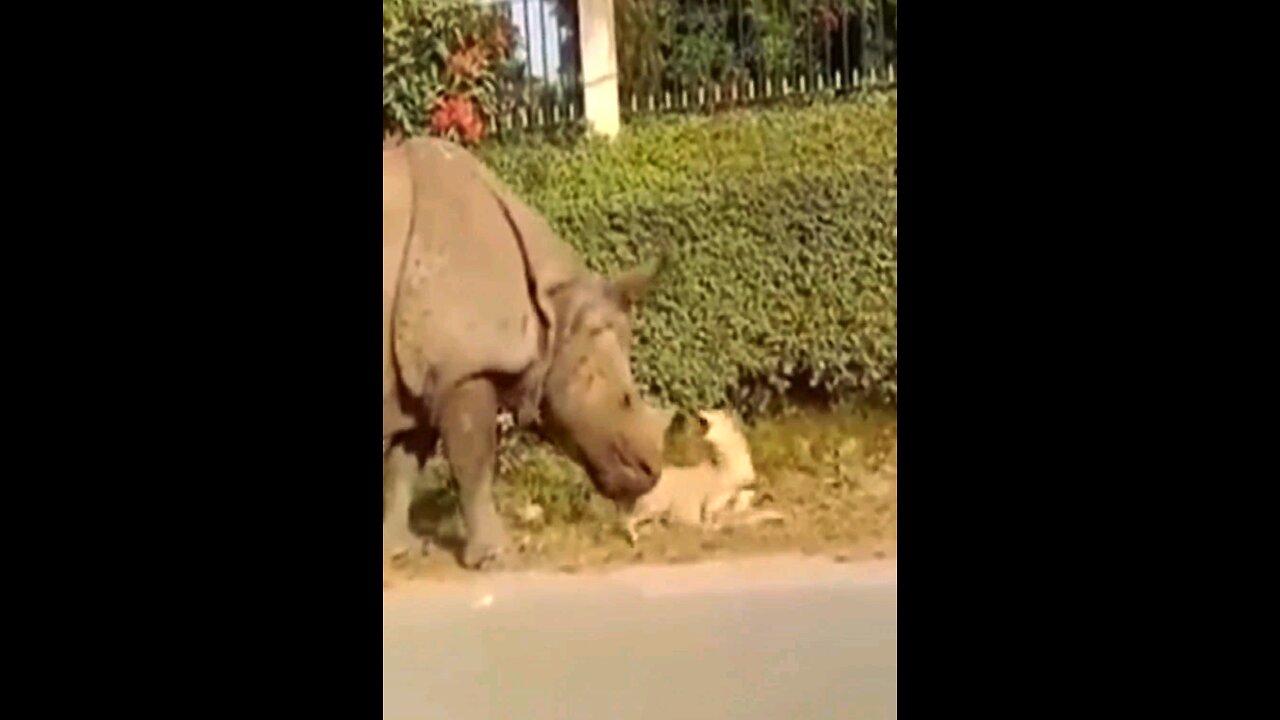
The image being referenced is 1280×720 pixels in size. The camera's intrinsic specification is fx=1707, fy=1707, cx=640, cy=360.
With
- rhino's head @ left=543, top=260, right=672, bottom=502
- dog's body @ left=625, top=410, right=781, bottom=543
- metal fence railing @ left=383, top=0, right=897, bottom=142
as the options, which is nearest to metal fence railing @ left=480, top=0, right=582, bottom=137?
metal fence railing @ left=383, top=0, right=897, bottom=142

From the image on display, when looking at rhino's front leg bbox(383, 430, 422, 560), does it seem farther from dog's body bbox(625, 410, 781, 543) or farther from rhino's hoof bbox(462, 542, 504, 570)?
dog's body bbox(625, 410, 781, 543)

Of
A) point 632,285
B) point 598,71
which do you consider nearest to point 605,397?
point 632,285

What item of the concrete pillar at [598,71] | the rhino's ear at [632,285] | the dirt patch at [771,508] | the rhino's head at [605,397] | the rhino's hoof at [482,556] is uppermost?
the concrete pillar at [598,71]

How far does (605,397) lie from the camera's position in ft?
3.42

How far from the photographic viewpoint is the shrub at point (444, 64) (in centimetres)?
105

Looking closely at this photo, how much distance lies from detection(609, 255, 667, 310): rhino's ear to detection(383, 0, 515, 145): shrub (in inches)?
4.9

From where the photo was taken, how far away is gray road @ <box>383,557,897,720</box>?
101 cm

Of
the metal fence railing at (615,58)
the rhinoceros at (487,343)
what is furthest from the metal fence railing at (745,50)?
the rhinoceros at (487,343)

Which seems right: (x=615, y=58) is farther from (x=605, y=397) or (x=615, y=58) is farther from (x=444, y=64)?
(x=605, y=397)

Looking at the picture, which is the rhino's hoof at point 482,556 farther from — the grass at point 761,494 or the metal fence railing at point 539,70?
the metal fence railing at point 539,70
